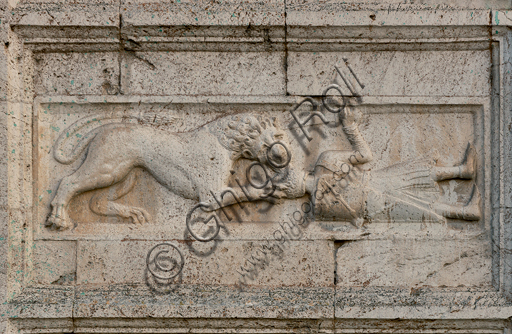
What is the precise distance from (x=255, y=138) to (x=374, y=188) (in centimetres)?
96

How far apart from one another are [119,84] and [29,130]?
2.48 feet

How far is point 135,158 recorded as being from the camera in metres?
3.38

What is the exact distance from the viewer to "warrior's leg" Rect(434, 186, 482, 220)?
338 cm

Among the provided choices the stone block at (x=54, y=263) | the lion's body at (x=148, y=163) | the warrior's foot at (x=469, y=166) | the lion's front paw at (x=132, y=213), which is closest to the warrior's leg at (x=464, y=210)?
the warrior's foot at (x=469, y=166)

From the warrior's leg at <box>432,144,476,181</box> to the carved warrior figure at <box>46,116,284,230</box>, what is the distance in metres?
1.19

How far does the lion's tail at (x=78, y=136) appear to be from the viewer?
3.43 metres

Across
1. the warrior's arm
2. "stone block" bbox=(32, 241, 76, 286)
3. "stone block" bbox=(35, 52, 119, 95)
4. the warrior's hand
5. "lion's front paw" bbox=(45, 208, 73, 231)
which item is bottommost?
"stone block" bbox=(32, 241, 76, 286)

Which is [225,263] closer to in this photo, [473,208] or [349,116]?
[349,116]

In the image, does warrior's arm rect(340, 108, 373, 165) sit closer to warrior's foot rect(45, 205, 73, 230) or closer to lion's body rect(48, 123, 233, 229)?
lion's body rect(48, 123, 233, 229)

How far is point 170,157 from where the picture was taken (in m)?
3.37

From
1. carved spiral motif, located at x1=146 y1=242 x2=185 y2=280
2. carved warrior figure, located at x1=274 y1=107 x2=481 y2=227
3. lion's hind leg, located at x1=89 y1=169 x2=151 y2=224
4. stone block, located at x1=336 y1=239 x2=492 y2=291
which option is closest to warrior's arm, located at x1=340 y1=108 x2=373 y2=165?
carved warrior figure, located at x1=274 y1=107 x2=481 y2=227

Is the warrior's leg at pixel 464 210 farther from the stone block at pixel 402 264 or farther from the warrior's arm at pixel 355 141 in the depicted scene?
the warrior's arm at pixel 355 141

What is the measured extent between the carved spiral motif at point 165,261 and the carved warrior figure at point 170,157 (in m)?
0.25

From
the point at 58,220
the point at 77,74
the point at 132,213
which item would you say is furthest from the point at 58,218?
the point at 77,74
